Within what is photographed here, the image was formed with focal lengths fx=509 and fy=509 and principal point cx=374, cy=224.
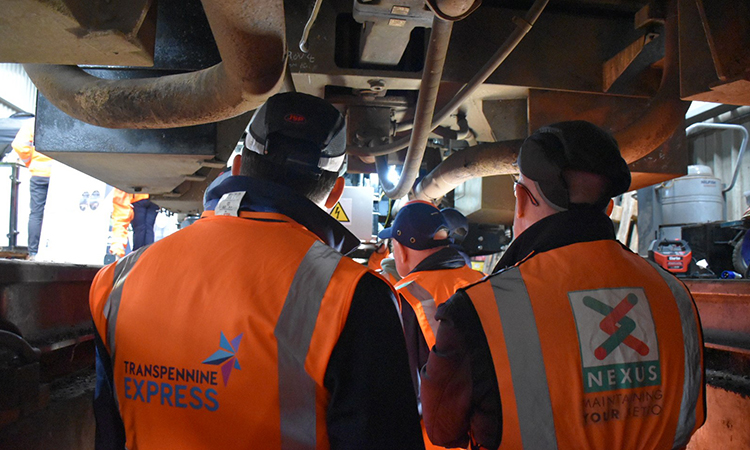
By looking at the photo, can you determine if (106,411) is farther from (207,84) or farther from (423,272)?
(423,272)

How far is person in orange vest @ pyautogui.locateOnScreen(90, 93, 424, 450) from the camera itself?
1020 mm

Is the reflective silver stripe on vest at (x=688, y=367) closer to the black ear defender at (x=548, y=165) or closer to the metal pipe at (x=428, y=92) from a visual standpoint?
the black ear defender at (x=548, y=165)

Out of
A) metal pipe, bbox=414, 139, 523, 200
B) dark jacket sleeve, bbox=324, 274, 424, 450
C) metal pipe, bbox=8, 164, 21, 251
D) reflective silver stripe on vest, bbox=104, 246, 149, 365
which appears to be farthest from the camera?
metal pipe, bbox=8, 164, 21, 251

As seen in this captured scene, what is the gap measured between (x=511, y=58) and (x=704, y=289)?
1.45 metres

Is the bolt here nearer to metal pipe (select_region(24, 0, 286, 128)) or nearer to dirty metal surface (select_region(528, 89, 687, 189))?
dirty metal surface (select_region(528, 89, 687, 189))

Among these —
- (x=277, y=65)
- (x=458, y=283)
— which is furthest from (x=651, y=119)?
(x=277, y=65)

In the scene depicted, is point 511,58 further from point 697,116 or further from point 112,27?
point 697,116

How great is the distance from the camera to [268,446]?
3.43 ft

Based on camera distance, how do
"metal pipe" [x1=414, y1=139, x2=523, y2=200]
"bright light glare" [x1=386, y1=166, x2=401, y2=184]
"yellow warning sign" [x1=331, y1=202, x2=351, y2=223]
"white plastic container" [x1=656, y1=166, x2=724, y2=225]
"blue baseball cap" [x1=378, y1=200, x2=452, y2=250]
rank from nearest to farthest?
"metal pipe" [x1=414, y1=139, x2=523, y2=200], "blue baseball cap" [x1=378, y1=200, x2=452, y2=250], "bright light glare" [x1=386, y1=166, x2=401, y2=184], "yellow warning sign" [x1=331, y1=202, x2=351, y2=223], "white plastic container" [x1=656, y1=166, x2=724, y2=225]

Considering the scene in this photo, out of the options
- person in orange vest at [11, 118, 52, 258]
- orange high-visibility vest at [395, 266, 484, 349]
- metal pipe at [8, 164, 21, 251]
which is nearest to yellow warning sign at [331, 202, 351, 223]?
orange high-visibility vest at [395, 266, 484, 349]

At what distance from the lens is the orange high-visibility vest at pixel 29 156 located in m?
6.56

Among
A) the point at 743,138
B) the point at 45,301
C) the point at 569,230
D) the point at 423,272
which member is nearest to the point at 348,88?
the point at 423,272

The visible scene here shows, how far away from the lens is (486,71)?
206cm

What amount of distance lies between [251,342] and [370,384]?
26 centimetres
